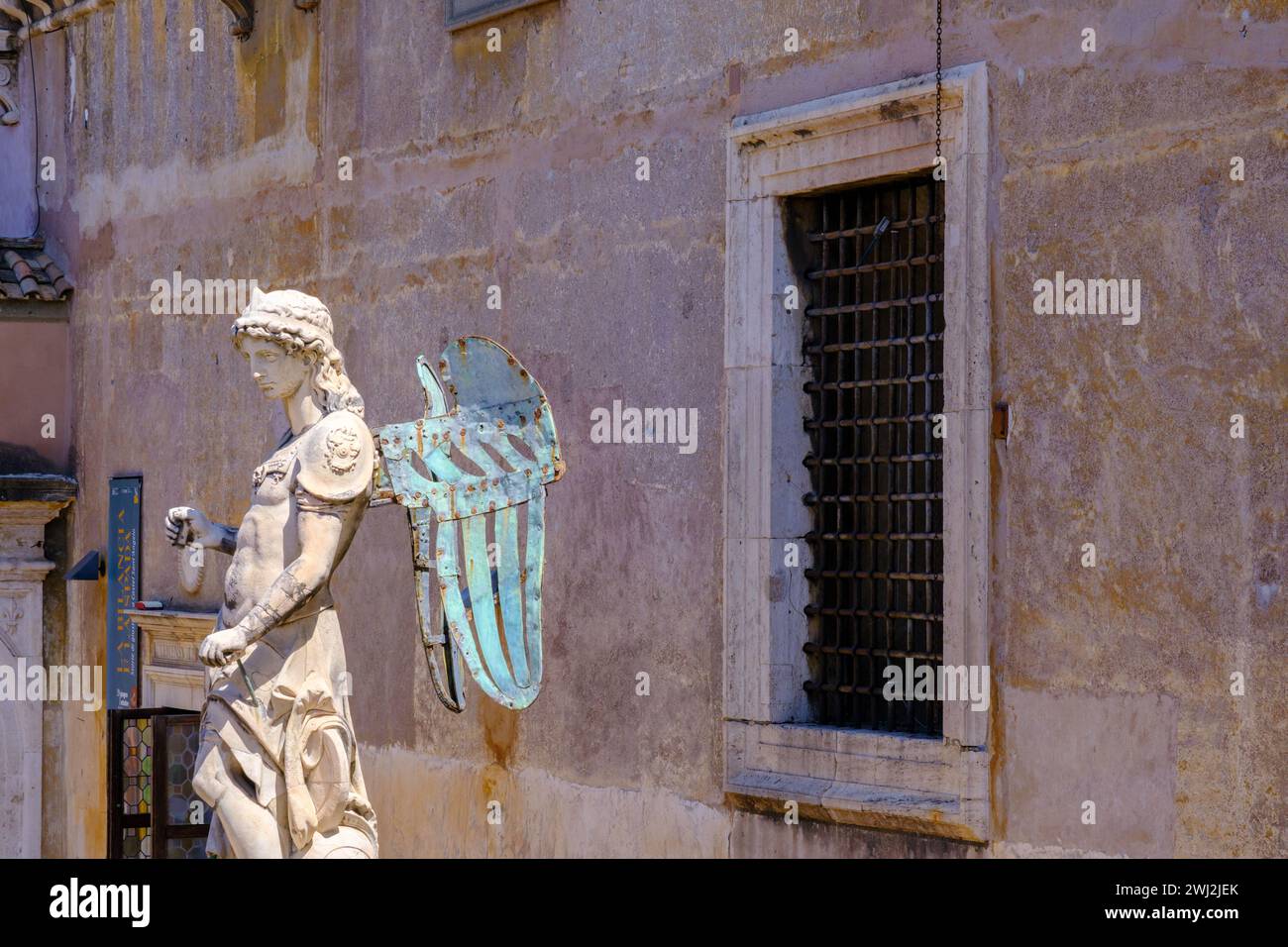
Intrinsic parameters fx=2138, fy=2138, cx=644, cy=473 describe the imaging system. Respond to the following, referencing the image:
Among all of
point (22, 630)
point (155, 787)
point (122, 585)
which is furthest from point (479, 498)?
point (22, 630)

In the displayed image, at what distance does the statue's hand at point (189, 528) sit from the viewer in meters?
7.00

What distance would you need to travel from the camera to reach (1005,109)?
7.48m

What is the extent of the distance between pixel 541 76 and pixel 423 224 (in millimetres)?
1207

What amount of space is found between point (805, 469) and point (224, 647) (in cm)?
280

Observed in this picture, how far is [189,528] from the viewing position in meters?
7.01

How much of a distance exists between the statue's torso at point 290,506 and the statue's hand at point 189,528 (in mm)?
151

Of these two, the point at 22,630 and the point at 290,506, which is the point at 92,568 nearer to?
the point at 22,630

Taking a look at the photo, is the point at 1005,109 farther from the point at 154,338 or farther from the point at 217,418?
the point at 154,338

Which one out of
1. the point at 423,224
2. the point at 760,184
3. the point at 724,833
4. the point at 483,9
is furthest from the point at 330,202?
the point at 724,833

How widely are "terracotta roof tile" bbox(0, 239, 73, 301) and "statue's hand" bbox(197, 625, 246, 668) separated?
8542mm

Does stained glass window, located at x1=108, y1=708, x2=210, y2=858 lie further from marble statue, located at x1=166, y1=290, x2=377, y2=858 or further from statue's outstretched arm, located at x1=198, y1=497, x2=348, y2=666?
statue's outstretched arm, located at x1=198, y1=497, x2=348, y2=666

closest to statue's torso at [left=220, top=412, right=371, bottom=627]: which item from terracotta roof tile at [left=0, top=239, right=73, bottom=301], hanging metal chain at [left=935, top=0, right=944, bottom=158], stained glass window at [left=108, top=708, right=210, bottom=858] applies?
hanging metal chain at [left=935, top=0, right=944, bottom=158]

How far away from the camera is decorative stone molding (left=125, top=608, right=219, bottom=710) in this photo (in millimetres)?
12969

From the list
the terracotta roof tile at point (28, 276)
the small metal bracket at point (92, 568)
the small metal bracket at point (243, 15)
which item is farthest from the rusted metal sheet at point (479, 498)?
the terracotta roof tile at point (28, 276)
